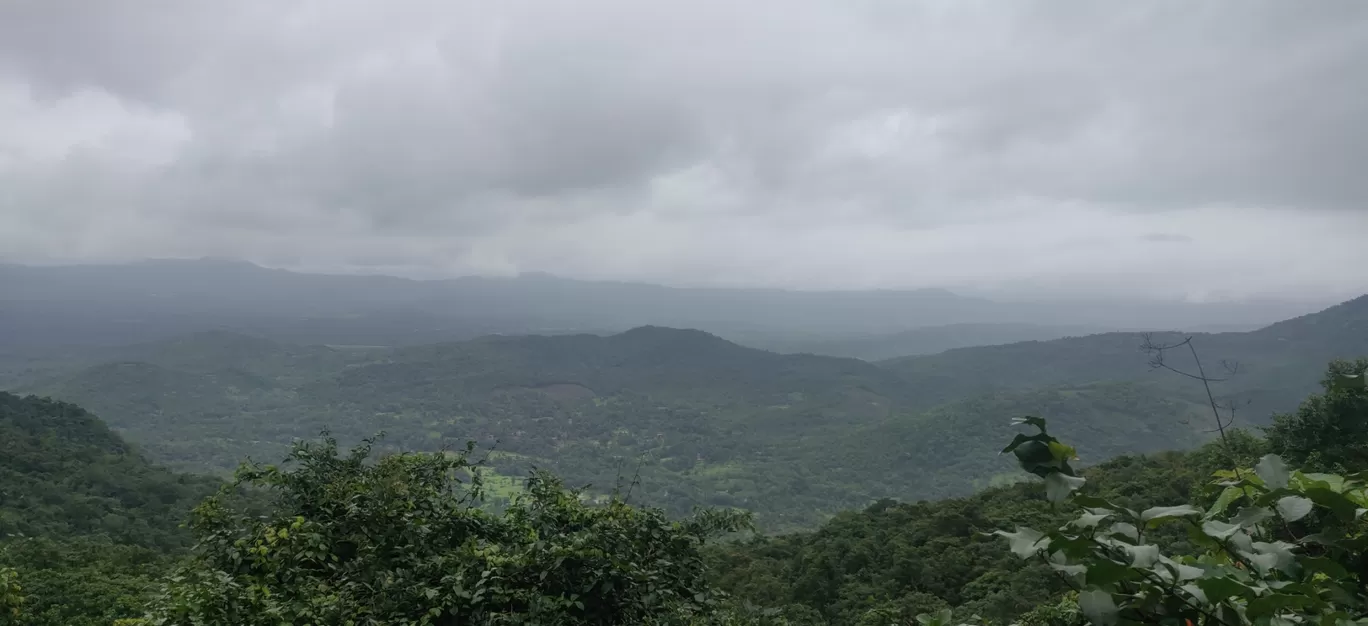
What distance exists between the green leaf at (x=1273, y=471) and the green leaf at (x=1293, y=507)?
0.04 metres

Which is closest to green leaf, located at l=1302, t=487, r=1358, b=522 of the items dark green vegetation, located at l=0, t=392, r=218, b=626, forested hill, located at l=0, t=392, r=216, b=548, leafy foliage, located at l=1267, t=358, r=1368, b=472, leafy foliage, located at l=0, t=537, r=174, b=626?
leafy foliage, located at l=0, t=537, r=174, b=626

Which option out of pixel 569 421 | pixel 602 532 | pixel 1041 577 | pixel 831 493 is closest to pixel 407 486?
pixel 602 532

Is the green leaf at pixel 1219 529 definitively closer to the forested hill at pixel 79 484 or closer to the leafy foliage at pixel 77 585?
the leafy foliage at pixel 77 585

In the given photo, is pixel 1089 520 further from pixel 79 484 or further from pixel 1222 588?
pixel 79 484

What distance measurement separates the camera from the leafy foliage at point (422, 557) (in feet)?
14.9

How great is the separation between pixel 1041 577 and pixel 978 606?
4.52 m

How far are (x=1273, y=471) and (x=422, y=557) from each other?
615 cm

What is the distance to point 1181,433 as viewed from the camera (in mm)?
135375

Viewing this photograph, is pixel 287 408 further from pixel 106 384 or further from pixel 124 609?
pixel 124 609

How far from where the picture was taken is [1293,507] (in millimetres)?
1394

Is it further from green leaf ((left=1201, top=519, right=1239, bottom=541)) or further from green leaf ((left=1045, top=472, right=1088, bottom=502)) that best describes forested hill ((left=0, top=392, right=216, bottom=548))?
green leaf ((left=1201, top=519, right=1239, bottom=541))

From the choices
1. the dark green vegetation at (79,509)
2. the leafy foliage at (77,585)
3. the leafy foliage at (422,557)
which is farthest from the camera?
the dark green vegetation at (79,509)

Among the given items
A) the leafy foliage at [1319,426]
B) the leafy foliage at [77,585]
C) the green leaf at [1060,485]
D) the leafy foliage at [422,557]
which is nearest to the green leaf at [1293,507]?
the green leaf at [1060,485]

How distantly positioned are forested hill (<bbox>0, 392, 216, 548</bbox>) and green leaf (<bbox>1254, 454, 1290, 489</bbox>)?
2186 inches
